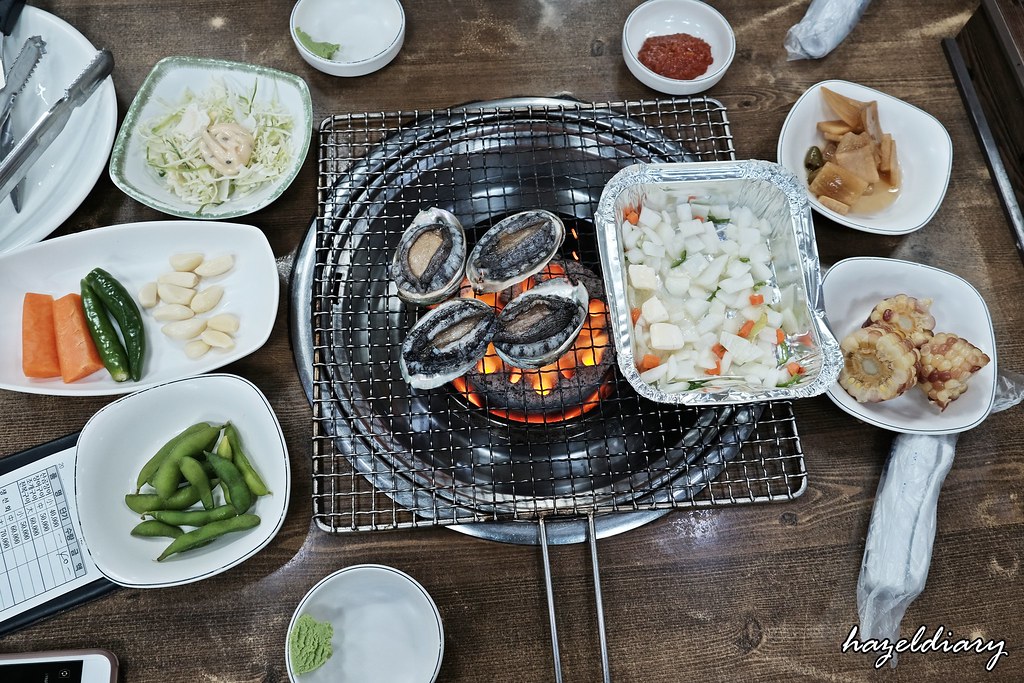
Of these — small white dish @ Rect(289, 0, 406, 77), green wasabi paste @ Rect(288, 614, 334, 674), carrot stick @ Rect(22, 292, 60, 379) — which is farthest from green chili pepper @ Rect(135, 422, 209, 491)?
small white dish @ Rect(289, 0, 406, 77)

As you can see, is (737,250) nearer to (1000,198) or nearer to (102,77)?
(1000,198)

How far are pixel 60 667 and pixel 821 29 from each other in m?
3.87

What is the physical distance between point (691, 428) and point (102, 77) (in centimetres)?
270

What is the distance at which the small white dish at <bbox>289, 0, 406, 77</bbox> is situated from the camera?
8.97 feet

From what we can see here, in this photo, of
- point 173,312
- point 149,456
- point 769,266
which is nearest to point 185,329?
point 173,312

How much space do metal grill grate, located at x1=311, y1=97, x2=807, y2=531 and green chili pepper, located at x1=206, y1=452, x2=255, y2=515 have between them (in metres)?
0.23

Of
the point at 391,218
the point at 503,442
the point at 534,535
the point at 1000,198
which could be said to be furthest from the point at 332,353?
the point at 1000,198

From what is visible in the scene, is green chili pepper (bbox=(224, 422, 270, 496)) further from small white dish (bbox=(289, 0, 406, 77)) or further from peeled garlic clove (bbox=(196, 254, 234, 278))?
small white dish (bbox=(289, 0, 406, 77))

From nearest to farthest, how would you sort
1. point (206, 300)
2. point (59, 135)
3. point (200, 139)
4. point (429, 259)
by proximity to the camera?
point (429, 259) → point (206, 300) → point (200, 139) → point (59, 135)

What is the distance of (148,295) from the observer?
2320 mm

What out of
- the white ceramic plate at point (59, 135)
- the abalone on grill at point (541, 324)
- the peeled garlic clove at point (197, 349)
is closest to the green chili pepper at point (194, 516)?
the peeled garlic clove at point (197, 349)

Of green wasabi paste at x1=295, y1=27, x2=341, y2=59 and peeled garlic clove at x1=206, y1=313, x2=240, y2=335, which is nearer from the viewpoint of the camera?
peeled garlic clove at x1=206, y1=313, x2=240, y2=335

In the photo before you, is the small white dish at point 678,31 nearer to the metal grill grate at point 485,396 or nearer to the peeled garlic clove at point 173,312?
the metal grill grate at point 485,396

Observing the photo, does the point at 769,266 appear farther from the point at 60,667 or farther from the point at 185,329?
the point at 60,667
